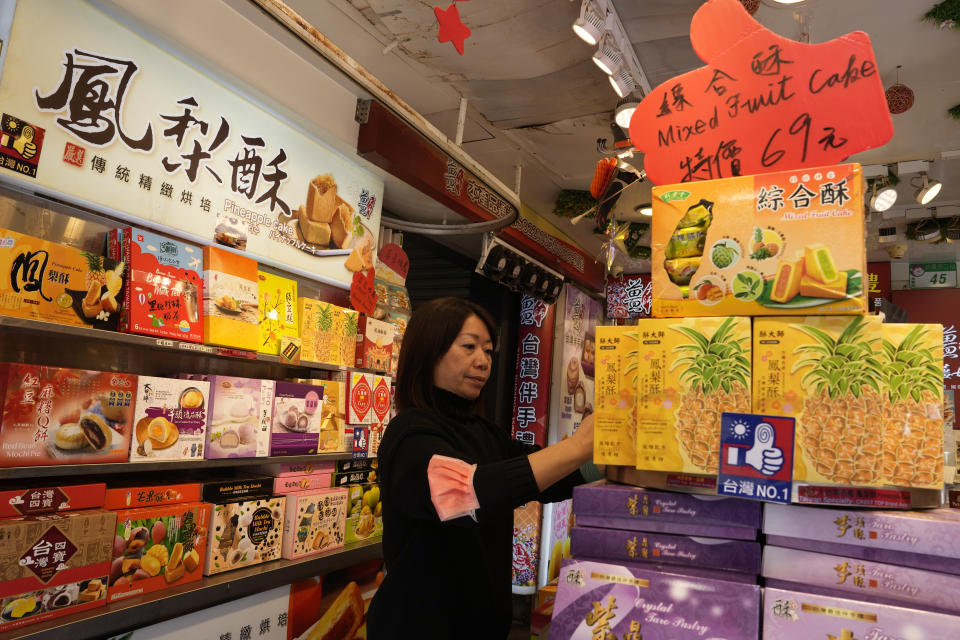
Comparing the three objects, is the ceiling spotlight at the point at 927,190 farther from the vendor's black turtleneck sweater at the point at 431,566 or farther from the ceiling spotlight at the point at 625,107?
the vendor's black turtleneck sweater at the point at 431,566

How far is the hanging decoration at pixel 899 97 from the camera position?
12.8ft

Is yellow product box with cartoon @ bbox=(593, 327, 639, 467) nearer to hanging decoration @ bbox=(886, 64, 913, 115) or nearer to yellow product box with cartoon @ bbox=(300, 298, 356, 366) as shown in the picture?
yellow product box with cartoon @ bbox=(300, 298, 356, 366)

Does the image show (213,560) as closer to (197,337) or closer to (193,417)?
(193,417)

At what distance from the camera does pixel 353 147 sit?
11.2 ft

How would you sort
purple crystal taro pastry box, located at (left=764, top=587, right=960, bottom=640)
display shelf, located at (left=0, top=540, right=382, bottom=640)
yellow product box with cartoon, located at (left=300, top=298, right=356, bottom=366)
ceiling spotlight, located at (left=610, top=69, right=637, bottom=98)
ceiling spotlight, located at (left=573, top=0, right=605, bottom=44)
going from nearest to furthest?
purple crystal taro pastry box, located at (left=764, top=587, right=960, bottom=640) → display shelf, located at (left=0, top=540, right=382, bottom=640) → ceiling spotlight, located at (left=573, top=0, right=605, bottom=44) → yellow product box with cartoon, located at (left=300, top=298, right=356, bottom=366) → ceiling spotlight, located at (left=610, top=69, right=637, bottom=98)

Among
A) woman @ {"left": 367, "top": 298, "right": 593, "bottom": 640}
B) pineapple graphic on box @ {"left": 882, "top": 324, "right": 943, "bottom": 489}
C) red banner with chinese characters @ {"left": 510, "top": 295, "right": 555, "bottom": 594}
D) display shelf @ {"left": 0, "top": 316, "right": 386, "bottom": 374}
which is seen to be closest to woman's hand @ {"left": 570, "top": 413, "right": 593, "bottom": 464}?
woman @ {"left": 367, "top": 298, "right": 593, "bottom": 640}

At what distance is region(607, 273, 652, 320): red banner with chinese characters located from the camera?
8.28 metres

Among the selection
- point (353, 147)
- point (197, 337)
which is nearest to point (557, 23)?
point (353, 147)

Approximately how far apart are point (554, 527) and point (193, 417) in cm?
484

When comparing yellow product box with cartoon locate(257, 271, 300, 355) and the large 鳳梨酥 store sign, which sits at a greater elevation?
the large 鳳梨酥 store sign

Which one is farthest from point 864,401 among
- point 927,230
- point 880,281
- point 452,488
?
point 880,281

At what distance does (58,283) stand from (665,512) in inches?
81.6

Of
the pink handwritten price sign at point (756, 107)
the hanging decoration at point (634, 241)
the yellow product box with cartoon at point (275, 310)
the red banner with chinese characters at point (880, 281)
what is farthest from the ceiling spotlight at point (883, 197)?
the yellow product box with cartoon at point (275, 310)

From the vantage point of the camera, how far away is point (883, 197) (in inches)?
199
